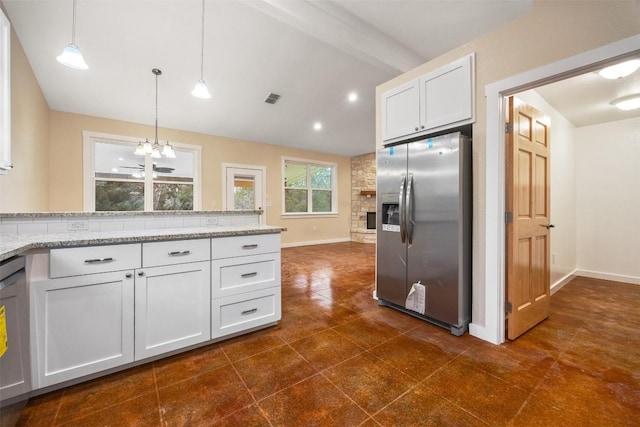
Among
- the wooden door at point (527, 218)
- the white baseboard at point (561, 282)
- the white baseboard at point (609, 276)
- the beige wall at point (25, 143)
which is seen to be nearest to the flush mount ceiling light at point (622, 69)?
the wooden door at point (527, 218)

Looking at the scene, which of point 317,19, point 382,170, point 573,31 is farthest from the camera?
point 317,19

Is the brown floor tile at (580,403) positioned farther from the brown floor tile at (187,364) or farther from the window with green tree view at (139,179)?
the window with green tree view at (139,179)

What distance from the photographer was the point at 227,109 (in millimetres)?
4977

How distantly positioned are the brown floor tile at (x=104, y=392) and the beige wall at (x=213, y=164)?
434 cm

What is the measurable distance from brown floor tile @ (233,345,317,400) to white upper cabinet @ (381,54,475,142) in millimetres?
2249

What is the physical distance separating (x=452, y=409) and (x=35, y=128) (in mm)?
5562

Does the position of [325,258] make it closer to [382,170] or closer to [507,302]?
[382,170]

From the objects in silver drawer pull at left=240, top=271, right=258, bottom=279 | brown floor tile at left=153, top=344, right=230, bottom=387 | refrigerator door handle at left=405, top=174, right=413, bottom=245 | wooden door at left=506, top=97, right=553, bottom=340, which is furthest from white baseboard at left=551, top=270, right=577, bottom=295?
brown floor tile at left=153, top=344, right=230, bottom=387

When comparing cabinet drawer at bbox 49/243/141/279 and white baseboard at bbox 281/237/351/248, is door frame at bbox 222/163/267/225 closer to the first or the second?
white baseboard at bbox 281/237/351/248

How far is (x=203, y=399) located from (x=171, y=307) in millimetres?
647

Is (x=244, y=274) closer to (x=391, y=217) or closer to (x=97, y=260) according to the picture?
(x=97, y=260)

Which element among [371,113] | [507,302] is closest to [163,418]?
[507,302]

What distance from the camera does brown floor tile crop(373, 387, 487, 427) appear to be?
128 centimetres

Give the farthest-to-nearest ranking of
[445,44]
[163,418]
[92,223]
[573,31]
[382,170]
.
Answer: [445,44] → [382,170] → [92,223] → [573,31] → [163,418]
